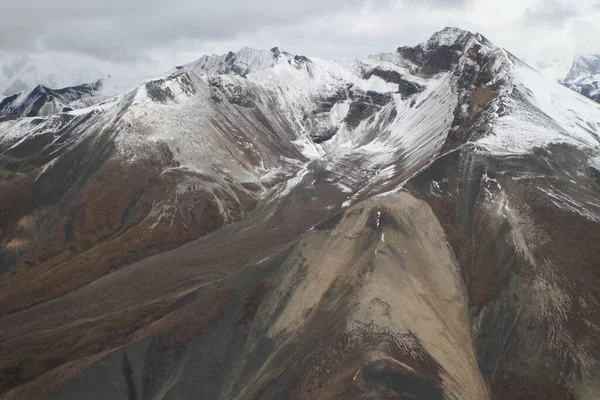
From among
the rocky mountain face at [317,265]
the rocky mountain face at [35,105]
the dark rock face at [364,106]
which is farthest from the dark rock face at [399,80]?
the rocky mountain face at [35,105]

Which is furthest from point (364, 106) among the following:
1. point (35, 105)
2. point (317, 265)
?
point (35, 105)

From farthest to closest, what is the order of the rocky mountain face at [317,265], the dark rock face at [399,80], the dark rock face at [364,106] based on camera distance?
the dark rock face at [364,106], the dark rock face at [399,80], the rocky mountain face at [317,265]

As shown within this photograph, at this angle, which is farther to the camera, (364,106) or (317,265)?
(364,106)

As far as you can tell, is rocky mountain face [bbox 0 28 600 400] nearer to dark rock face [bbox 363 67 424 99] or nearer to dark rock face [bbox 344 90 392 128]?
dark rock face [bbox 363 67 424 99]

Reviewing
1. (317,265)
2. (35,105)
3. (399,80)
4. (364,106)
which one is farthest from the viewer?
(35,105)

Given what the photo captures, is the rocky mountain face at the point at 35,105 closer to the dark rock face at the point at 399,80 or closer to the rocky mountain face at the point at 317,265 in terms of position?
the rocky mountain face at the point at 317,265

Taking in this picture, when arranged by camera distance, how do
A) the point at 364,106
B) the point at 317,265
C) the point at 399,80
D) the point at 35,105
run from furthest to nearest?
the point at 35,105, the point at 364,106, the point at 399,80, the point at 317,265

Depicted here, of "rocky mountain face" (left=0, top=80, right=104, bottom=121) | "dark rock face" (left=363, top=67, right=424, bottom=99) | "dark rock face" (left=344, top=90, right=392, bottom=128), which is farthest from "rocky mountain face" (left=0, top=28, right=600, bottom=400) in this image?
"rocky mountain face" (left=0, top=80, right=104, bottom=121)

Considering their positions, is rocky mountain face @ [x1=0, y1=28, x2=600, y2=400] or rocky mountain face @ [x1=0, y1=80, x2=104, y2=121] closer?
rocky mountain face @ [x1=0, y1=28, x2=600, y2=400]

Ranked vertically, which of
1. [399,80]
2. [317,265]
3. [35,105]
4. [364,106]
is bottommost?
[35,105]

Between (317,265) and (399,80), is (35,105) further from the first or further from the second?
(317,265)
